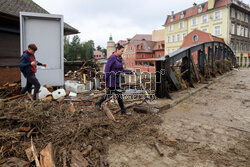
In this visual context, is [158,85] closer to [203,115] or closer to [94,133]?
[203,115]

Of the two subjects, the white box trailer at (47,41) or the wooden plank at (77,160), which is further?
the white box trailer at (47,41)

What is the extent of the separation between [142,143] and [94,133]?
3.00ft

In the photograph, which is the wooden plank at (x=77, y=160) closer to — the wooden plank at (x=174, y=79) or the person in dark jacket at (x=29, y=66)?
the person in dark jacket at (x=29, y=66)

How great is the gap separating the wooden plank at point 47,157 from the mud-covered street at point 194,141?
856 millimetres

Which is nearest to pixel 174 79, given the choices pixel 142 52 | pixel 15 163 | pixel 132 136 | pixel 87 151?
pixel 132 136

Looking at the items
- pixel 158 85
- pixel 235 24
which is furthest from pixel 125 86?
pixel 235 24

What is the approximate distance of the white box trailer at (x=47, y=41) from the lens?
6.21 m

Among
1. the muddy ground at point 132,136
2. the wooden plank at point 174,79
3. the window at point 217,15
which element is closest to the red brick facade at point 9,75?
the muddy ground at point 132,136

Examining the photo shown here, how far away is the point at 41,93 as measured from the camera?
536cm

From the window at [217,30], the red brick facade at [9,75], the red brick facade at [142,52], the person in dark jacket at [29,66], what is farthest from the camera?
the red brick facade at [142,52]

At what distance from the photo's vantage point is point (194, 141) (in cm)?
314

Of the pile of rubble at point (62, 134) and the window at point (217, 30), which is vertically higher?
the window at point (217, 30)

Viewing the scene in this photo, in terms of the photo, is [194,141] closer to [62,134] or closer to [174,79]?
[62,134]

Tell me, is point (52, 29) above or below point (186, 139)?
above
